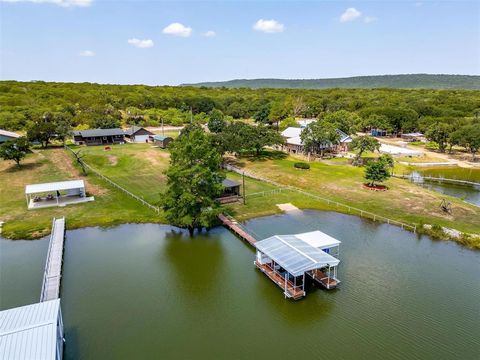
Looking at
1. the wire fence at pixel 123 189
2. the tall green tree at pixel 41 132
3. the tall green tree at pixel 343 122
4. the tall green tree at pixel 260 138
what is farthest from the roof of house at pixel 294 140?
the tall green tree at pixel 41 132

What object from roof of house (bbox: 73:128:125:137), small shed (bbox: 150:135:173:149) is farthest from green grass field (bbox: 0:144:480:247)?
roof of house (bbox: 73:128:125:137)

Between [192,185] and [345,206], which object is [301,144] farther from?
[192,185]

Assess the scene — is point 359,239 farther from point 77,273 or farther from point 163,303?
point 77,273

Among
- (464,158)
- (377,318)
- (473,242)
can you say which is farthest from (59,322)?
(464,158)

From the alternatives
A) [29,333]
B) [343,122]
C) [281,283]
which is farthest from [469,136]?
[29,333]

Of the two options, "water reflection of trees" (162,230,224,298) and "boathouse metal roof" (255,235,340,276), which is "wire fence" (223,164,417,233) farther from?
"water reflection of trees" (162,230,224,298)

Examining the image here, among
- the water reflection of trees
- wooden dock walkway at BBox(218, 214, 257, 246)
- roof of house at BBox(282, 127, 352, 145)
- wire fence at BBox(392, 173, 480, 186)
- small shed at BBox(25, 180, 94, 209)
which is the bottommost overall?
wire fence at BBox(392, 173, 480, 186)
